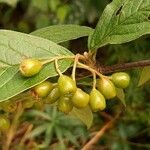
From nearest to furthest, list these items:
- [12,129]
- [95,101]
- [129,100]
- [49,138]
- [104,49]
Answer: [95,101], [12,129], [49,138], [129,100], [104,49]

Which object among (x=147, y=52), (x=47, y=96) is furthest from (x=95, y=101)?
(x=147, y=52)

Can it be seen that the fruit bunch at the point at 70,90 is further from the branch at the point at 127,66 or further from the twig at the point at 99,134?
the twig at the point at 99,134

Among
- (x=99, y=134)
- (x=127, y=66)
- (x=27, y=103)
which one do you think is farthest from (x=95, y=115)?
(x=127, y=66)

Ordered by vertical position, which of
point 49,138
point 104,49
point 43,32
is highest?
point 104,49

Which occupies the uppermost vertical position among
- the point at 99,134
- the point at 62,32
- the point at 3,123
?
the point at 99,134

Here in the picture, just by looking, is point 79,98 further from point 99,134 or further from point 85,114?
point 99,134

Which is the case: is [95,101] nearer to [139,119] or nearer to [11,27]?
[139,119]

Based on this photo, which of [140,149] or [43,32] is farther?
[140,149]

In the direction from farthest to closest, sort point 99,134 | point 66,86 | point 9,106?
point 99,134
point 9,106
point 66,86
